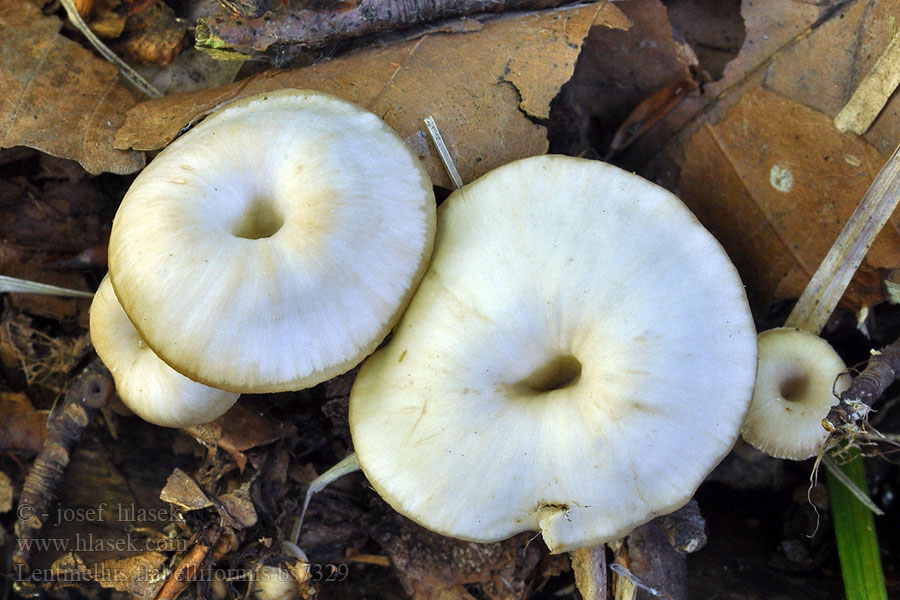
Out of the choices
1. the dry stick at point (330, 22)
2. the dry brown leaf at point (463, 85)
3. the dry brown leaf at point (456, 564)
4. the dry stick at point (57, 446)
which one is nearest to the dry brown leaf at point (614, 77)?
the dry brown leaf at point (463, 85)

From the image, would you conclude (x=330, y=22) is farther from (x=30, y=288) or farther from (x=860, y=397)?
(x=860, y=397)

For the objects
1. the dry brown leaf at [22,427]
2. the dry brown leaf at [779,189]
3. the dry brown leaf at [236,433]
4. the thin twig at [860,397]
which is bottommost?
the dry brown leaf at [22,427]

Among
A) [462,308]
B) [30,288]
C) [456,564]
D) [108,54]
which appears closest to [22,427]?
[30,288]

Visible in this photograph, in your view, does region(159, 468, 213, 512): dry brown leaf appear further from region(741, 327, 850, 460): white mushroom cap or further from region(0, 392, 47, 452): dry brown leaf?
region(741, 327, 850, 460): white mushroom cap

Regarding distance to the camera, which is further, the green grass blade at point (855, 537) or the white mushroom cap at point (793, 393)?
the green grass blade at point (855, 537)

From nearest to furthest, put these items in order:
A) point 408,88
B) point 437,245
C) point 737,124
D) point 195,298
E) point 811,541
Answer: point 195,298, point 437,245, point 408,88, point 737,124, point 811,541

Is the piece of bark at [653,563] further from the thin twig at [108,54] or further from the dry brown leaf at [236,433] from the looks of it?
the thin twig at [108,54]

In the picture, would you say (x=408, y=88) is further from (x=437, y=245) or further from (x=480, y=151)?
(x=437, y=245)

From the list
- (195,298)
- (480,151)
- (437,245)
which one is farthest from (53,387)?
(480,151)
